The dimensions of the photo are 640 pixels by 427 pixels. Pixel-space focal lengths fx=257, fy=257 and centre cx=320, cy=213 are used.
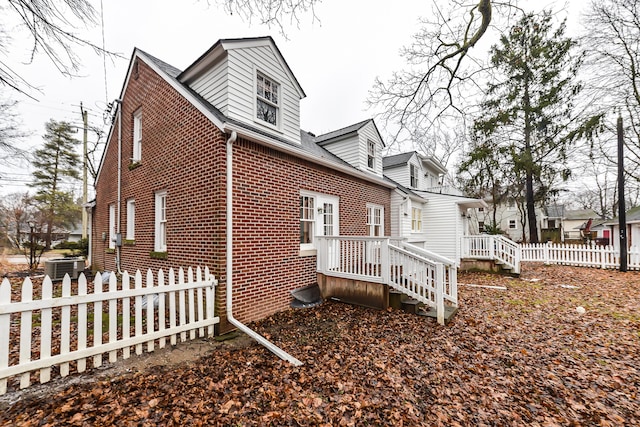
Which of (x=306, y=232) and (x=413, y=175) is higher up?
(x=413, y=175)

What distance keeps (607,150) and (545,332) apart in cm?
1680

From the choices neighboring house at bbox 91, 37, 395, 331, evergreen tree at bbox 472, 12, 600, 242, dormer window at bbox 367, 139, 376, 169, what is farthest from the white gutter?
evergreen tree at bbox 472, 12, 600, 242

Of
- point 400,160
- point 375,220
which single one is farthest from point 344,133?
point 400,160

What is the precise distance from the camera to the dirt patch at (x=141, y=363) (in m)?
2.89

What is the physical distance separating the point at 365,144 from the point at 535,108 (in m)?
11.9

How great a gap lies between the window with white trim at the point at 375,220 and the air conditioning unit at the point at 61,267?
10832 mm

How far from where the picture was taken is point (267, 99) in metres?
7.15

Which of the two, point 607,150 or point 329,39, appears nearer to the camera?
point 329,39

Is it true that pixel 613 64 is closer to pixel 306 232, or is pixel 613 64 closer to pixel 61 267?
pixel 306 232

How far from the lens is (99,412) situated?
2.61 meters

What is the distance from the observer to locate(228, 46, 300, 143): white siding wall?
6219mm

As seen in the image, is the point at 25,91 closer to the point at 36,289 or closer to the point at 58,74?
the point at 58,74

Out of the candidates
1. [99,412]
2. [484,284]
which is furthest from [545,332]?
[99,412]

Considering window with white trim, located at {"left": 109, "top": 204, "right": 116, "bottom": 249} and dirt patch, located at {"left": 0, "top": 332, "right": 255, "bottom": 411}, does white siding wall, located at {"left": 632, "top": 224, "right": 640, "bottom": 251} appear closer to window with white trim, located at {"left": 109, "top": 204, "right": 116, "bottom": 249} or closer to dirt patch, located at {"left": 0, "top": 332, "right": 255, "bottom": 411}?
dirt patch, located at {"left": 0, "top": 332, "right": 255, "bottom": 411}
